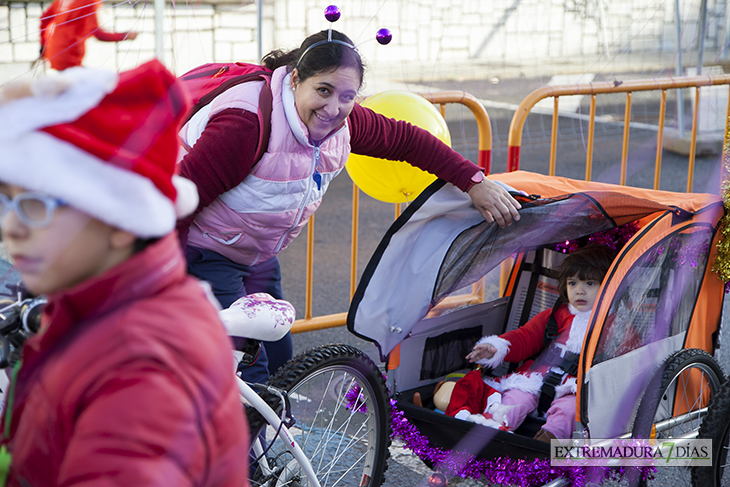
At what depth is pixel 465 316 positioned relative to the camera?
10.9 ft

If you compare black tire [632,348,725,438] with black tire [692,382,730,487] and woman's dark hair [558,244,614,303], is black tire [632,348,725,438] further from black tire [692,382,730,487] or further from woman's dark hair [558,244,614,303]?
woman's dark hair [558,244,614,303]

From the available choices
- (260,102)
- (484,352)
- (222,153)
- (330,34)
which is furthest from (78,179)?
(484,352)

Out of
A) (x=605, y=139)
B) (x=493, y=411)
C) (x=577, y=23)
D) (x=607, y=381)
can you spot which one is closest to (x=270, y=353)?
(x=493, y=411)

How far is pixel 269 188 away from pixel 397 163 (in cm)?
105

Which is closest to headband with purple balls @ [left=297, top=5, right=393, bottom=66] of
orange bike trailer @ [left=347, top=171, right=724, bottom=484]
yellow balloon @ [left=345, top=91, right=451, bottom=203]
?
yellow balloon @ [left=345, top=91, right=451, bottom=203]

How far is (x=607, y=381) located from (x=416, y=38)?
22.1 ft

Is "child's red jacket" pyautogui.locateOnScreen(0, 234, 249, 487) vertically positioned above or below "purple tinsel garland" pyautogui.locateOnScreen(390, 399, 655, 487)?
above

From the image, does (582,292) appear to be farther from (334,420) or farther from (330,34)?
(330,34)

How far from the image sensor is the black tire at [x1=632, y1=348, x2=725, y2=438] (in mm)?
2537

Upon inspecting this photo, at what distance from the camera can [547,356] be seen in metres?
3.23

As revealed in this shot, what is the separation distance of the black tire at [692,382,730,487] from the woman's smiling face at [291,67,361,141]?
160cm

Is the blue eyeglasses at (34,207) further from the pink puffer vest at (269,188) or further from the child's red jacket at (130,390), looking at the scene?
the pink puffer vest at (269,188)

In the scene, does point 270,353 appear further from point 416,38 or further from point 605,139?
point 605,139

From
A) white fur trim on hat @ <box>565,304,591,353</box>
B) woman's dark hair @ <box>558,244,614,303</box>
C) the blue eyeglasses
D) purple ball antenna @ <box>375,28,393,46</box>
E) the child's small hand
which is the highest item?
purple ball antenna @ <box>375,28,393,46</box>
